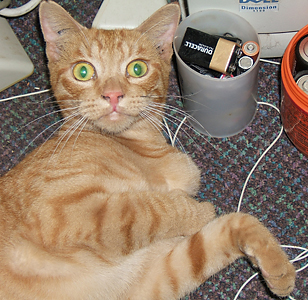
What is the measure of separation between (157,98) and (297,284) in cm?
117

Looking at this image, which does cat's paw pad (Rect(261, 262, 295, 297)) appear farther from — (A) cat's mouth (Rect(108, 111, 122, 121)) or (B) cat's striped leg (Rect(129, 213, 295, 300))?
(A) cat's mouth (Rect(108, 111, 122, 121))

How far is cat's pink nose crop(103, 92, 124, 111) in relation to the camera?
4.88ft

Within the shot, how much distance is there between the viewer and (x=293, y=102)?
1.78 meters

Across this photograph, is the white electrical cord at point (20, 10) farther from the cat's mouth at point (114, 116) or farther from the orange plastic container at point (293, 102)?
the orange plastic container at point (293, 102)

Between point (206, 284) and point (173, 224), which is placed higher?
point (173, 224)

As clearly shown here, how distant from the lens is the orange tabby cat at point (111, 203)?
1443 millimetres

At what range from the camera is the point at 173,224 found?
154cm

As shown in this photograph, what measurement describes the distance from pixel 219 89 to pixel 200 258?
797 millimetres

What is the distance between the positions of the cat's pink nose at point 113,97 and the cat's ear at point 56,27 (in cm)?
41

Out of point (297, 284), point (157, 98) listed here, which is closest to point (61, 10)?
point (157, 98)

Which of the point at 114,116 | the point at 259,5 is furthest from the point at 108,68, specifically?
the point at 259,5

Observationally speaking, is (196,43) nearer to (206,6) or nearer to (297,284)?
(206,6)

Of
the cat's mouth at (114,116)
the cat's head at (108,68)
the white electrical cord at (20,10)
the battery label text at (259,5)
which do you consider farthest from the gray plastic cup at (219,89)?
the white electrical cord at (20,10)

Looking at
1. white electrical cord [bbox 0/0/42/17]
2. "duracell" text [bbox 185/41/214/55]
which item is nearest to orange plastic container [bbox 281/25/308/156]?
"duracell" text [bbox 185/41/214/55]
